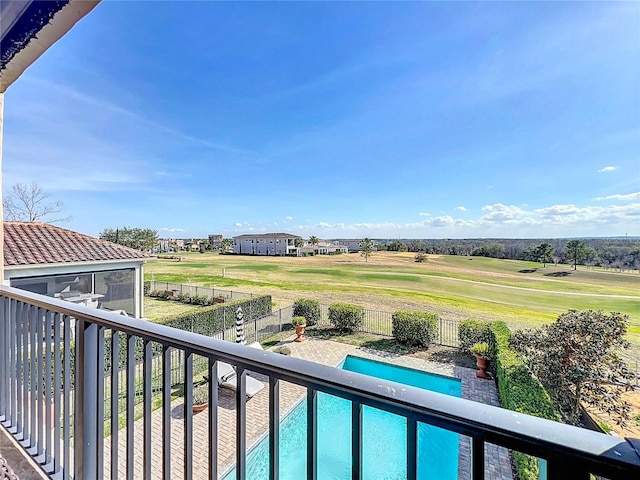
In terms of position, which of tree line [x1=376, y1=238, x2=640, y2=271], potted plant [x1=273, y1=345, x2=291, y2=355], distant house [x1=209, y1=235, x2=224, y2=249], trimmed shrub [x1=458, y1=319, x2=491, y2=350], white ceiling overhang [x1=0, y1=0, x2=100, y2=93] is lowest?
potted plant [x1=273, y1=345, x2=291, y2=355]

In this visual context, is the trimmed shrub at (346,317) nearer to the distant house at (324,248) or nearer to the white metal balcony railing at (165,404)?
the white metal balcony railing at (165,404)

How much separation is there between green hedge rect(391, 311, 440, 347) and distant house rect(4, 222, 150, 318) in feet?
19.5

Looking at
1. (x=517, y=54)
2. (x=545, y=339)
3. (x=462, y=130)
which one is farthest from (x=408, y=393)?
(x=462, y=130)

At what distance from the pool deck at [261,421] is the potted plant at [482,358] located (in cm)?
16

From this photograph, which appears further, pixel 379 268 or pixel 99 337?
pixel 379 268

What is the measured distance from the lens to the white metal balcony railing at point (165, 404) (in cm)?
38

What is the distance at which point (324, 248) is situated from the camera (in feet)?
73.0

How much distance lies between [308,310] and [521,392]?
591 centimetres

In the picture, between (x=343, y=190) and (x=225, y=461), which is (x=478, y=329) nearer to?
(x=225, y=461)

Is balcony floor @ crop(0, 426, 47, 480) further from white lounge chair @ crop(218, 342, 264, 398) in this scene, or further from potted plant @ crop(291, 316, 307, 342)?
Answer: potted plant @ crop(291, 316, 307, 342)

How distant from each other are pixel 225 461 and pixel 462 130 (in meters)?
12.4

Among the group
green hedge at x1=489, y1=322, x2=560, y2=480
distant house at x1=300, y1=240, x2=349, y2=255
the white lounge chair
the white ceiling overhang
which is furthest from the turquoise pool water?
distant house at x1=300, y1=240, x2=349, y2=255

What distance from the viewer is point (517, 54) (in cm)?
548

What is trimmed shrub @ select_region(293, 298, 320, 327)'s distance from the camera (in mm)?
8703
